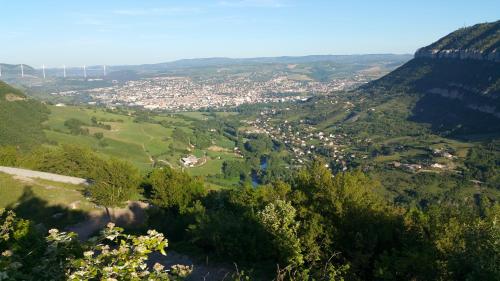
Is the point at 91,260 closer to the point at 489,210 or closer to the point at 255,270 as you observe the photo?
→ the point at 255,270

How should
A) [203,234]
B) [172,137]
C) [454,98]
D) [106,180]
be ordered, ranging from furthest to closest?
1. [454,98]
2. [172,137]
3. [106,180]
4. [203,234]

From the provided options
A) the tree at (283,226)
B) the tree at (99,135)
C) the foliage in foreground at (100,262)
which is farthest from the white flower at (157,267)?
the tree at (99,135)

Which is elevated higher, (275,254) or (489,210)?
(489,210)

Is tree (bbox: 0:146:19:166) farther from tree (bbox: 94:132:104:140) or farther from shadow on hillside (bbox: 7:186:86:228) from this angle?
tree (bbox: 94:132:104:140)

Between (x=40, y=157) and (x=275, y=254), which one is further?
(x=40, y=157)

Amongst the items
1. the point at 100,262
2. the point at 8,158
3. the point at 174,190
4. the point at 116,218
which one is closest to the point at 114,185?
the point at 116,218

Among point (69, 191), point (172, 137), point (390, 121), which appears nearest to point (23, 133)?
point (172, 137)

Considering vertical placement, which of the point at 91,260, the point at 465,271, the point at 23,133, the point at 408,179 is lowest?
the point at 408,179

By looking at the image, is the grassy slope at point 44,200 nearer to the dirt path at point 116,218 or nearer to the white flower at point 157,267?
the dirt path at point 116,218
